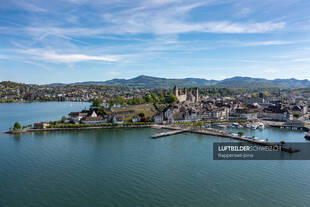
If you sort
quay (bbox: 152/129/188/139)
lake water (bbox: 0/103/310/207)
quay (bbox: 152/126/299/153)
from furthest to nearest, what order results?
quay (bbox: 152/129/188/139), quay (bbox: 152/126/299/153), lake water (bbox: 0/103/310/207)

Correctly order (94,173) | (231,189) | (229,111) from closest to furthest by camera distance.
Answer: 1. (231,189)
2. (94,173)
3. (229,111)

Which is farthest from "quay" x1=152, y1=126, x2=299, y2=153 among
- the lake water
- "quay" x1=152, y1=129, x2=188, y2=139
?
the lake water

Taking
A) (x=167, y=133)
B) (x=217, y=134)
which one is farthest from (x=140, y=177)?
(x=217, y=134)

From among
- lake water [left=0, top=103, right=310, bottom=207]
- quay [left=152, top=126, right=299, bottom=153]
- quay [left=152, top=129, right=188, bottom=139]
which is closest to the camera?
lake water [left=0, top=103, right=310, bottom=207]

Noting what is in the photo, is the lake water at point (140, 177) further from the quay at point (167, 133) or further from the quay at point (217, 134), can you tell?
the quay at point (167, 133)

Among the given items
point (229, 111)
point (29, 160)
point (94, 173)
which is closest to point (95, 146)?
point (29, 160)

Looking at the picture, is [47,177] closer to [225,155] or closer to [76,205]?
[76,205]

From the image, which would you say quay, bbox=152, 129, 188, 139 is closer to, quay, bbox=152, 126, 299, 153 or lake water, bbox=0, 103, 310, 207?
quay, bbox=152, 126, 299, 153

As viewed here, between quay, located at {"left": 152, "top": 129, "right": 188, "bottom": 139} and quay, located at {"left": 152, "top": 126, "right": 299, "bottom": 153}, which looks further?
quay, located at {"left": 152, "top": 129, "right": 188, "bottom": 139}
